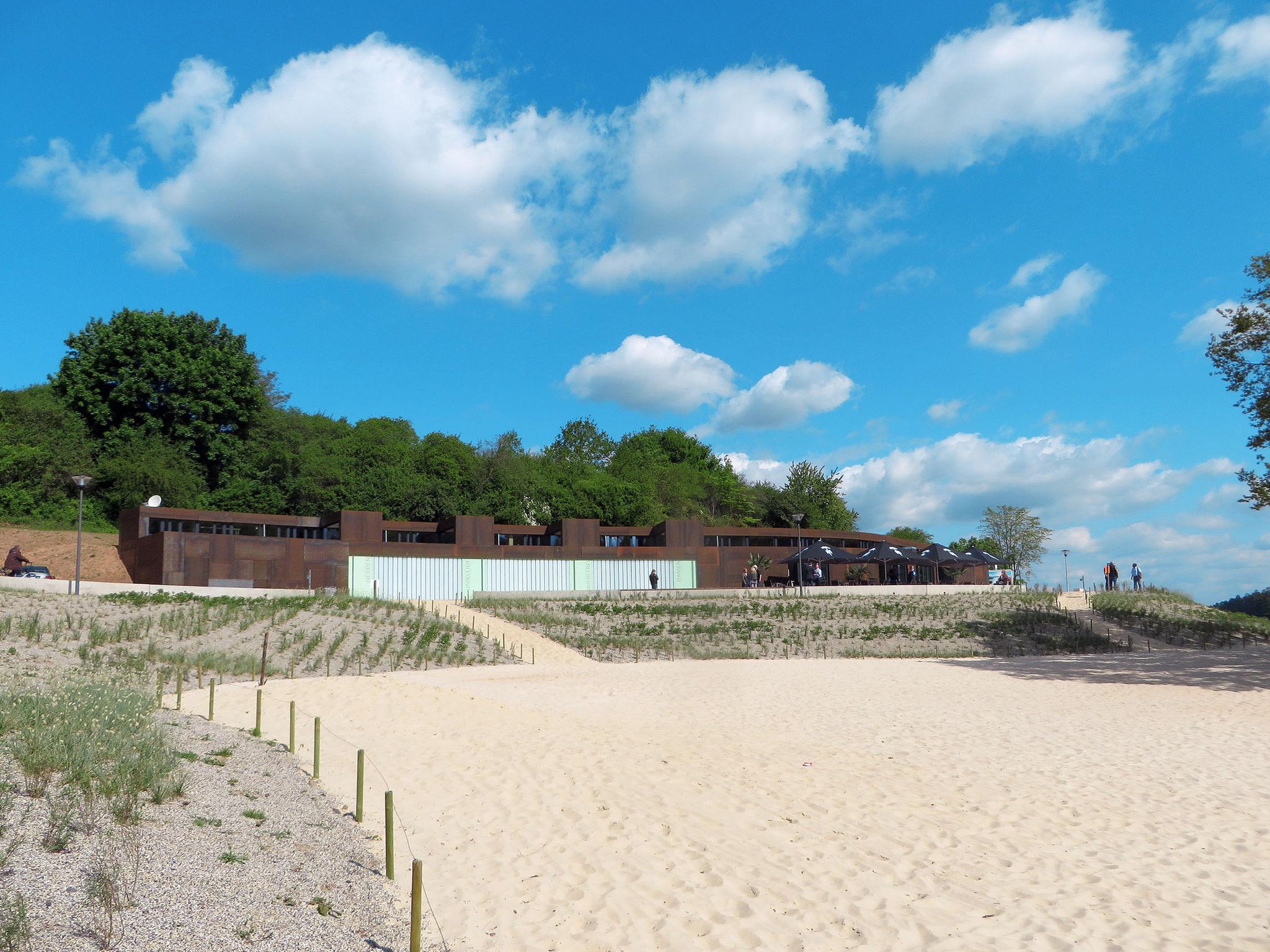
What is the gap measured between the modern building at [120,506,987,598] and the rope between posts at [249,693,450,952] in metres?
24.6

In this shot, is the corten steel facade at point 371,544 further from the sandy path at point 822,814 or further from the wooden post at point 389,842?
the wooden post at point 389,842

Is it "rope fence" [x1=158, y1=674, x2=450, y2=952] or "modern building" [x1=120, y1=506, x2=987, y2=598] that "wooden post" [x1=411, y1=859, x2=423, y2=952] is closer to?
"rope fence" [x1=158, y1=674, x2=450, y2=952]

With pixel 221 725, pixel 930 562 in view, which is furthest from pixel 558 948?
pixel 930 562

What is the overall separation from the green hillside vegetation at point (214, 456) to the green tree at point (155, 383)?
9 cm

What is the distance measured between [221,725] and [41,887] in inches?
381

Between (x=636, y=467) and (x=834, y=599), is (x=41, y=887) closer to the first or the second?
(x=834, y=599)

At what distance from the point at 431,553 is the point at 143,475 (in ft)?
59.5

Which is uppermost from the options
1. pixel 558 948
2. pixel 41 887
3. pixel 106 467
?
pixel 106 467

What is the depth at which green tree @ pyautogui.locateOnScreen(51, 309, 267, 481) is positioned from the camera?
2120 inches

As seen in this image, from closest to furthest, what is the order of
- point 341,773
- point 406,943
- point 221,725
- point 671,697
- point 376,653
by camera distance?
point 406,943, point 341,773, point 221,725, point 671,697, point 376,653

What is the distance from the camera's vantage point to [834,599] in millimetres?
43312

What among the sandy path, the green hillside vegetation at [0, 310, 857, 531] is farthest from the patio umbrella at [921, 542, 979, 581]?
the sandy path

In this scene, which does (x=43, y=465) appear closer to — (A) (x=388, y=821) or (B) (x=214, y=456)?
(B) (x=214, y=456)

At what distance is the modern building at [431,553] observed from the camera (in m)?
42.0
